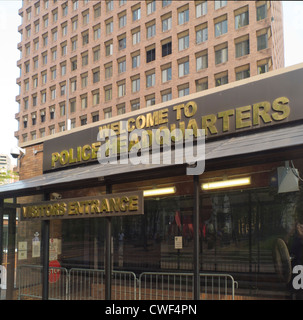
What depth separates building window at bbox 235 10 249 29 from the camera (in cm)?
3447

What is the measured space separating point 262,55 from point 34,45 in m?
36.3

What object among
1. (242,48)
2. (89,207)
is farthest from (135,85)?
(89,207)

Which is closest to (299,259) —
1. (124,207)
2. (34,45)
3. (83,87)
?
(124,207)

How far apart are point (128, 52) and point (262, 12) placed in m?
15.3

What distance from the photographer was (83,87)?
48.0m

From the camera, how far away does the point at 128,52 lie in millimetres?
43031

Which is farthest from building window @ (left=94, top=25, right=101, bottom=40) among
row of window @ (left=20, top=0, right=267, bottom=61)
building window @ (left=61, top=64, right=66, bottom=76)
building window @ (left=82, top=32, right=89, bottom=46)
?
building window @ (left=61, top=64, right=66, bottom=76)

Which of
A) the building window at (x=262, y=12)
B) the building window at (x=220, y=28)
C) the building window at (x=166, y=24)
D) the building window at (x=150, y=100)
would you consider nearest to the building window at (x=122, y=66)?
the building window at (x=150, y=100)

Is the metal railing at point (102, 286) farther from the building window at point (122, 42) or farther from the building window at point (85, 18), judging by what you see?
the building window at point (85, 18)

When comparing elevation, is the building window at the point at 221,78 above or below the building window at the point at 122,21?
below

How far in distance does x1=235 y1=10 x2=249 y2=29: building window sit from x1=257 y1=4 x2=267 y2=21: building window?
105 centimetres

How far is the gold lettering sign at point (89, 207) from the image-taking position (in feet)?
22.1

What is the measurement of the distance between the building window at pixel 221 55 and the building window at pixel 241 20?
2284 mm

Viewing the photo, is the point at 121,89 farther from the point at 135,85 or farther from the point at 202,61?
the point at 202,61
